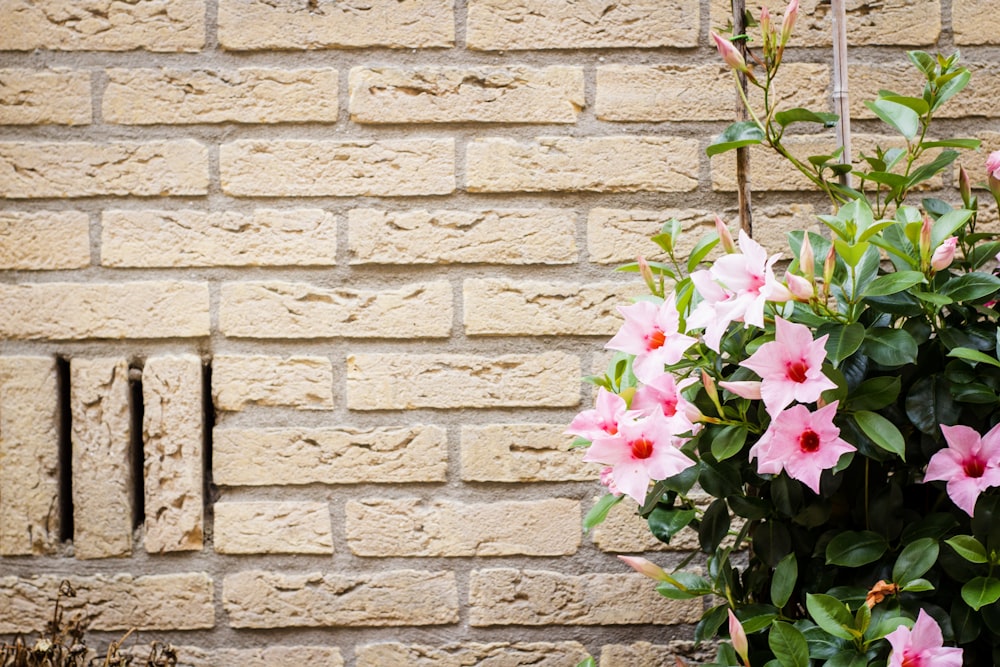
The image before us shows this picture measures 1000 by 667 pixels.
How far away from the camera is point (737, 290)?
0.71 metres

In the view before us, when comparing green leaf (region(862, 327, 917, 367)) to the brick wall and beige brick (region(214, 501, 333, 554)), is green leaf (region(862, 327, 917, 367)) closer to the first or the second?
the brick wall

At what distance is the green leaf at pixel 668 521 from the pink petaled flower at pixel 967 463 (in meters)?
0.26

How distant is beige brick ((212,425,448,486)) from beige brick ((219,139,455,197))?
0.36 meters

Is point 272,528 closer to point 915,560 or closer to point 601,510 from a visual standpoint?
point 601,510

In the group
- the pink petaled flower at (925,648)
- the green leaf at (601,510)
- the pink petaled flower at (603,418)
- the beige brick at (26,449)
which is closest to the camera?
the pink petaled flower at (925,648)

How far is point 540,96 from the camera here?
1.18 metres

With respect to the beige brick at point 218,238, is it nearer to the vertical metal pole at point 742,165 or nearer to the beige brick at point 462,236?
the beige brick at point 462,236

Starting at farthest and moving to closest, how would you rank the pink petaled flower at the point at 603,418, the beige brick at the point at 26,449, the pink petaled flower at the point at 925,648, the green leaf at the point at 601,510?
the beige brick at the point at 26,449
the green leaf at the point at 601,510
the pink petaled flower at the point at 603,418
the pink petaled flower at the point at 925,648

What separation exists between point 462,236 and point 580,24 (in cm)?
37

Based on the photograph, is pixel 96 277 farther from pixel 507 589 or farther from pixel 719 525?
pixel 719 525

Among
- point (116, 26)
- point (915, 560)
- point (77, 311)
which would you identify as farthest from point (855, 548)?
point (116, 26)

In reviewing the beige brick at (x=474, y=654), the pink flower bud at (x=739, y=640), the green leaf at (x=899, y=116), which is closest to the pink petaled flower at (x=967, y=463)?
the pink flower bud at (x=739, y=640)

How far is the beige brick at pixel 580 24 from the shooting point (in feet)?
3.86

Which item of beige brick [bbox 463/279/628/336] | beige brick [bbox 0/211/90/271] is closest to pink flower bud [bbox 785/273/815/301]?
beige brick [bbox 463/279/628/336]
